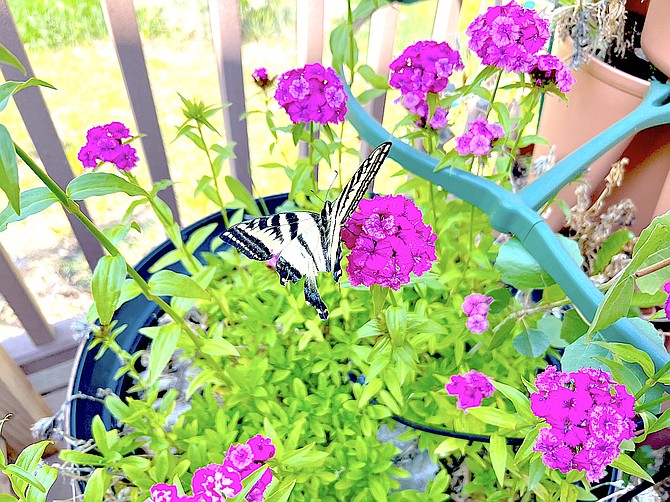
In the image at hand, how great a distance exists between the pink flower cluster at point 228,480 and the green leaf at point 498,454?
0.28 m

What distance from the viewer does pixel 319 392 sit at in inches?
37.4

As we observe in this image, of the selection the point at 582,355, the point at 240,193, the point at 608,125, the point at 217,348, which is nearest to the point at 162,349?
the point at 217,348

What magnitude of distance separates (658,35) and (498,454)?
2.15ft

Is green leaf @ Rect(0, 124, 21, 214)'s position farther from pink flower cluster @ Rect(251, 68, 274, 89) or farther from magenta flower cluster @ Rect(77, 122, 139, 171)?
pink flower cluster @ Rect(251, 68, 274, 89)

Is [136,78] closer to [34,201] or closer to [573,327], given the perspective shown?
[34,201]

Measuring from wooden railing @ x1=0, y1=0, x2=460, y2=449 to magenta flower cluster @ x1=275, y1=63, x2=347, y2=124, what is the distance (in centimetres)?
25

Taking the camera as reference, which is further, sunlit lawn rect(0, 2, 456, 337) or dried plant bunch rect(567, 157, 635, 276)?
sunlit lawn rect(0, 2, 456, 337)

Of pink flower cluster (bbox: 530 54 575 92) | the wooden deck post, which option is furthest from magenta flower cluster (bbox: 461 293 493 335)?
the wooden deck post

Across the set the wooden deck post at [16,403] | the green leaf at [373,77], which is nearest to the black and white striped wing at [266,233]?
the green leaf at [373,77]

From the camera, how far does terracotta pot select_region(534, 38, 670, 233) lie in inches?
36.6

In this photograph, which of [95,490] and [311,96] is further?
[311,96]

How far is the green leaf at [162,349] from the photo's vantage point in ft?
2.32

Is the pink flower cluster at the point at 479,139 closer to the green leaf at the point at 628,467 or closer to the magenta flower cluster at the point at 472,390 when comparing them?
the magenta flower cluster at the point at 472,390

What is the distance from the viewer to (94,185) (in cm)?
57
